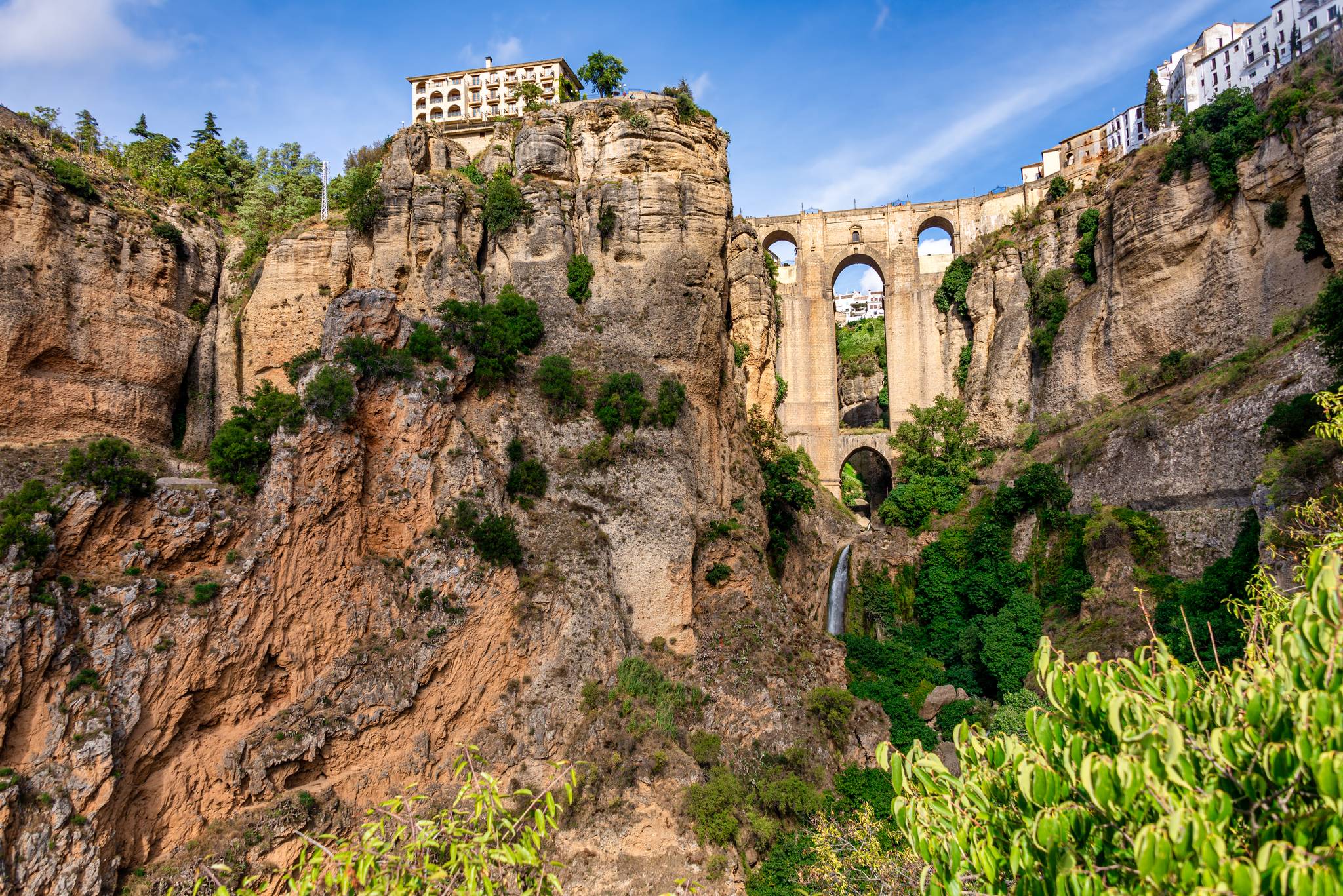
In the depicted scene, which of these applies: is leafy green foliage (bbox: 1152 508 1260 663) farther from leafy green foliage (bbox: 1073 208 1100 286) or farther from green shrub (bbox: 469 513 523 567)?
green shrub (bbox: 469 513 523 567)

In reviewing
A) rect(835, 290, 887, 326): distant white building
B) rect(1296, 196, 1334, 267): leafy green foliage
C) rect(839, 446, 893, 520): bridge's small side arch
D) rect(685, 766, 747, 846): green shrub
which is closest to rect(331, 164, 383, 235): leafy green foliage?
rect(685, 766, 747, 846): green shrub

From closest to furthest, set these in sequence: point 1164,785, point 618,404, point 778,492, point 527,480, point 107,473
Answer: point 1164,785
point 107,473
point 527,480
point 618,404
point 778,492

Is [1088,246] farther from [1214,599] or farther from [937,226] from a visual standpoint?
[1214,599]

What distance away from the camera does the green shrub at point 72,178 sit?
21.7m

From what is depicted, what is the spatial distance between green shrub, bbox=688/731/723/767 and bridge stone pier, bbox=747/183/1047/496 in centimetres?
2335

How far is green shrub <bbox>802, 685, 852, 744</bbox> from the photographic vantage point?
23094 mm

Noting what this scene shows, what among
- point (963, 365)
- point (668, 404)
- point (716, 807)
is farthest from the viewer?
point (963, 365)

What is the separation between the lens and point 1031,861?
4.58 meters

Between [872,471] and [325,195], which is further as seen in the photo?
[872,471]

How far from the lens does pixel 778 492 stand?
3219 cm

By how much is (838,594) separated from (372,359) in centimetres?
2245

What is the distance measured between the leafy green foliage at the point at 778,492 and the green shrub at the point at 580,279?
10022mm

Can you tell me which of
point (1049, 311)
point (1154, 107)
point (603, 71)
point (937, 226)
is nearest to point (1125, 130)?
point (1154, 107)

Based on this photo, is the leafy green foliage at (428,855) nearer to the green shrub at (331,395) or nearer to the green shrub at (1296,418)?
the green shrub at (331,395)
